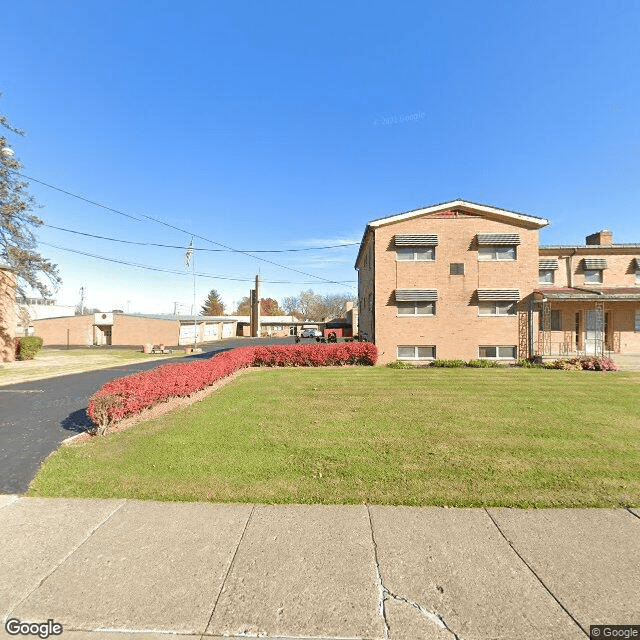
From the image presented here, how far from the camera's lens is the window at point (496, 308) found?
17.4 metres

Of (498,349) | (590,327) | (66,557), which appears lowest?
(66,557)

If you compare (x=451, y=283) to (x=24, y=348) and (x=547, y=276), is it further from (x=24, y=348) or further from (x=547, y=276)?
(x=24, y=348)

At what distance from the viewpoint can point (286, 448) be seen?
5.80 metres

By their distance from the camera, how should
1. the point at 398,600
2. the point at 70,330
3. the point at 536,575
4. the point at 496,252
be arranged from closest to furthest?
the point at 398,600
the point at 536,575
the point at 496,252
the point at 70,330

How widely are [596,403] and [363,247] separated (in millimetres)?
17346

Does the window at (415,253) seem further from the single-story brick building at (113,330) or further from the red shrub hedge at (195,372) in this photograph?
the single-story brick building at (113,330)

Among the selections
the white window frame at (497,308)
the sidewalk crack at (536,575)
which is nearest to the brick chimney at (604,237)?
the white window frame at (497,308)

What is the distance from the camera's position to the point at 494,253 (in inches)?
695

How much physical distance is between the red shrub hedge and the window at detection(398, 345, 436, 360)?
1726mm

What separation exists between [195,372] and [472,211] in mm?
16265

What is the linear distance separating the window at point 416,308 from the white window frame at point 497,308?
2542 millimetres

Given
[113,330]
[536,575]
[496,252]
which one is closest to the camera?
[536,575]

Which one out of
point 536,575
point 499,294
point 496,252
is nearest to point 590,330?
point 499,294

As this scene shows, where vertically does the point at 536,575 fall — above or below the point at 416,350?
below
